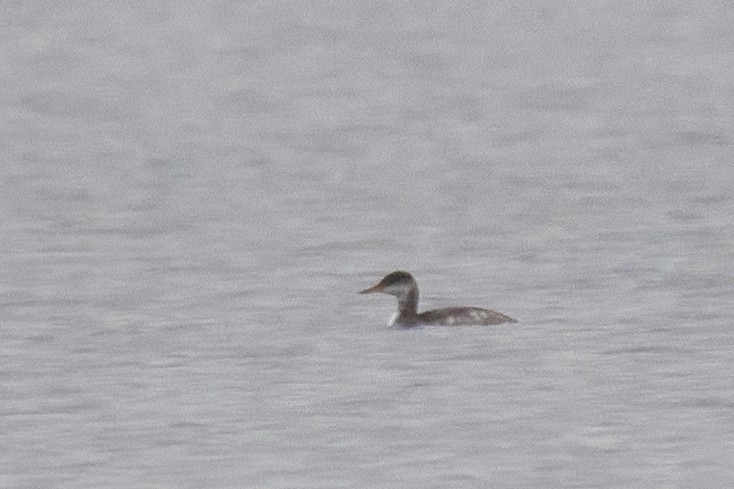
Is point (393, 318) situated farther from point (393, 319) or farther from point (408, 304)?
point (408, 304)

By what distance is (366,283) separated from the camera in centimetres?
2211

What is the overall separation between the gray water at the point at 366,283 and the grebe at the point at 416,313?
12cm

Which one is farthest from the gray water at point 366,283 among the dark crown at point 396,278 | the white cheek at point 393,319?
the dark crown at point 396,278

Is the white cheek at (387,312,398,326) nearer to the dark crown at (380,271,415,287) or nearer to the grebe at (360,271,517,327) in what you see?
the grebe at (360,271,517,327)

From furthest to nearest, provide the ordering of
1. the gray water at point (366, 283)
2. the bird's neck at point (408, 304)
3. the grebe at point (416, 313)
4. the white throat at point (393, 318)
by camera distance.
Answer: the white throat at point (393, 318) < the bird's neck at point (408, 304) < the grebe at point (416, 313) < the gray water at point (366, 283)

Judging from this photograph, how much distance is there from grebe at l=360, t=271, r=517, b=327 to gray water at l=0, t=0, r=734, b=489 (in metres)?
0.12

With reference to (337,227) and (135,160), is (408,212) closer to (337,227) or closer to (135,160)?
(337,227)

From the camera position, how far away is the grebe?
1920 cm

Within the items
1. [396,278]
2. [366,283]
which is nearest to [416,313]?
[396,278]

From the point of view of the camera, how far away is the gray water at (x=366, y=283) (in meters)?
15.4

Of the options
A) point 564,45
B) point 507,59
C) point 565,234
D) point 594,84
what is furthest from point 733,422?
point 564,45

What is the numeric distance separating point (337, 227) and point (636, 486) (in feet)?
39.8

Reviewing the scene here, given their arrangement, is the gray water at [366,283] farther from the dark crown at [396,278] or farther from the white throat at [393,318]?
the dark crown at [396,278]

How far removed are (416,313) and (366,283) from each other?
261 centimetres
